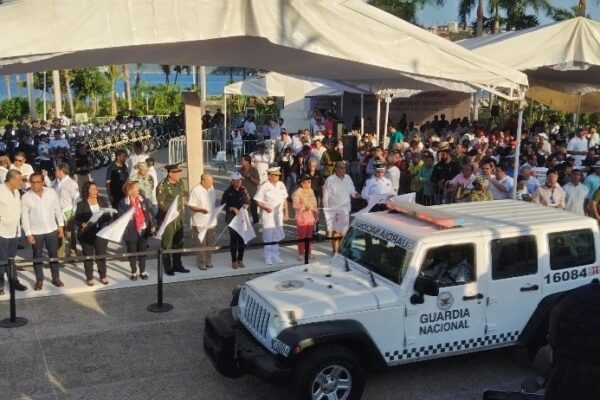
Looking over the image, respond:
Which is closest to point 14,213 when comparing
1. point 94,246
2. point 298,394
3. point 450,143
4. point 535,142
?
point 94,246

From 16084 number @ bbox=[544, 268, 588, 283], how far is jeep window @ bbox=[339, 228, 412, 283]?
155cm

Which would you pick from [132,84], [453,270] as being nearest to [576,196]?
[453,270]

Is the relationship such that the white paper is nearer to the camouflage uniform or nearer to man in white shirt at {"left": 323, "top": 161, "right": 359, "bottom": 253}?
the camouflage uniform

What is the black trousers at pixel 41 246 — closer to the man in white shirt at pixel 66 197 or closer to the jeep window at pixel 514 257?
the man in white shirt at pixel 66 197

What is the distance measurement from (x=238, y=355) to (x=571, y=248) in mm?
3493

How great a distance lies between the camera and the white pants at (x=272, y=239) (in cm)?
1021

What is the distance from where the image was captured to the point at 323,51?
7906 mm

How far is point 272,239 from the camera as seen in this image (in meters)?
10.3

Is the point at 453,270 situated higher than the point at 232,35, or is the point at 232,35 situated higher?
the point at 232,35

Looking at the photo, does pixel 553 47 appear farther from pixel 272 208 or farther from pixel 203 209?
pixel 203 209

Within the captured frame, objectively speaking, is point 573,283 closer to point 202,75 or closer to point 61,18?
point 61,18

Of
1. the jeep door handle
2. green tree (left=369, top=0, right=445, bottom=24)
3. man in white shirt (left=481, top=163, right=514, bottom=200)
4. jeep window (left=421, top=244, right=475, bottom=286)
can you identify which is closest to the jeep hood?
jeep window (left=421, top=244, right=475, bottom=286)

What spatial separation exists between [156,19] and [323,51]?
208 centimetres

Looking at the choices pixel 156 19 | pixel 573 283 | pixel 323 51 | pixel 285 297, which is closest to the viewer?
pixel 285 297
